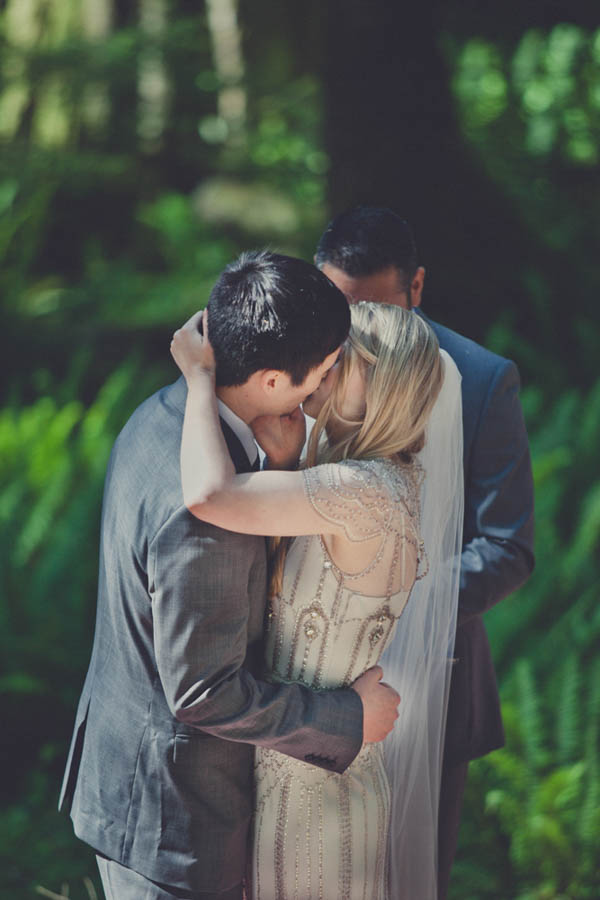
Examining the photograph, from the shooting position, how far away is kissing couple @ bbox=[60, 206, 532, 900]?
172cm

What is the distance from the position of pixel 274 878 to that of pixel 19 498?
3161 millimetres

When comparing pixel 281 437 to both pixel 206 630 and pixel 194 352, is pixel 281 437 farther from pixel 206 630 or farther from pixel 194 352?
pixel 206 630

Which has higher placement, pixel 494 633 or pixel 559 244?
pixel 559 244

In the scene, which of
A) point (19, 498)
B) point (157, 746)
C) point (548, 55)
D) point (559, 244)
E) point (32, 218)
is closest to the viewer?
point (157, 746)

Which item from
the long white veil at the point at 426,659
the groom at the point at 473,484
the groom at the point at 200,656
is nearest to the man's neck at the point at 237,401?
the groom at the point at 200,656

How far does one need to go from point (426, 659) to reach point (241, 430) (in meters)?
0.74

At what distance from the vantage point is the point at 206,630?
169cm

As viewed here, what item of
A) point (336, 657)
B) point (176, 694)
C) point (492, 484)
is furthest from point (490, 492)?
point (176, 694)

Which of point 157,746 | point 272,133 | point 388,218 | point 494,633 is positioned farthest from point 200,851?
point 272,133

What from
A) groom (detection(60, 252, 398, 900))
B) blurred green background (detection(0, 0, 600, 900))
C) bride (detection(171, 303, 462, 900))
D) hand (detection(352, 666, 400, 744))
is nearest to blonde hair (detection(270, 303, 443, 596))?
bride (detection(171, 303, 462, 900))

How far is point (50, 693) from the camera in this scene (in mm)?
4285

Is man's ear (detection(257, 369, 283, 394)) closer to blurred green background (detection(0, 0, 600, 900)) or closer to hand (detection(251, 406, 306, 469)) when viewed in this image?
hand (detection(251, 406, 306, 469))

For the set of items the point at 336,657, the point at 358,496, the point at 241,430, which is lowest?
the point at 336,657

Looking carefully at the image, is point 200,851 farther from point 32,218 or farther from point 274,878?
point 32,218
